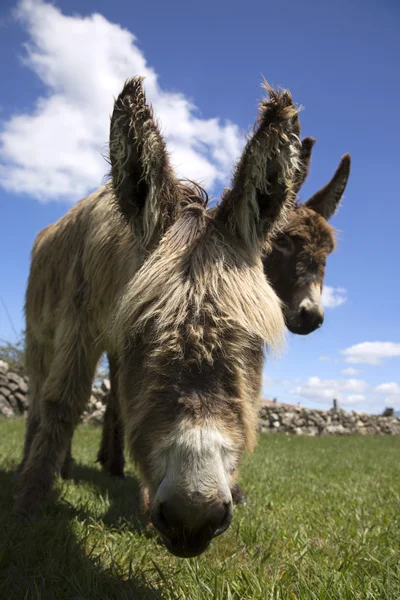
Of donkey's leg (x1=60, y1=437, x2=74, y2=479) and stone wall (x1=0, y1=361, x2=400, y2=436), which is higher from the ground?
stone wall (x1=0, y1=361, x2=400, y2=436)

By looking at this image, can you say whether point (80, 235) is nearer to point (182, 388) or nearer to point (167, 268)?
point (167, 268)

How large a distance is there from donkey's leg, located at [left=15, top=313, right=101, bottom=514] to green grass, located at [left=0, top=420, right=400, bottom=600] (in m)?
0.23

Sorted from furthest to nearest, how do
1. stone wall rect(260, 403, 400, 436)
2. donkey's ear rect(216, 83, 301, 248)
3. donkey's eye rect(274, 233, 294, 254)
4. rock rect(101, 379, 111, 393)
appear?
1. stone wall rect(260, 403, 400, 436)
2. rock rect(101, 379, 111, 393)
3. donkey's eye rect(274, 233, 294, 254)
4. donkey's ear rect(216, 83, 301, 248)

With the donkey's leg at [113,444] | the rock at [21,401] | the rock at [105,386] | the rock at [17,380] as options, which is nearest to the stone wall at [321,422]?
the rock at [105,386]

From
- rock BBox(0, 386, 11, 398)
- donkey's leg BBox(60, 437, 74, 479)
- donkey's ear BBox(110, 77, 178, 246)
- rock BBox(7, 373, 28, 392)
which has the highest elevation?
donkey's ear BBox(110, 77, 178, 246)

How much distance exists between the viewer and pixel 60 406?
3.30 m

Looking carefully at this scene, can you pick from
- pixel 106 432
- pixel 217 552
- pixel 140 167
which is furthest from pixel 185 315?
pixel 106 432

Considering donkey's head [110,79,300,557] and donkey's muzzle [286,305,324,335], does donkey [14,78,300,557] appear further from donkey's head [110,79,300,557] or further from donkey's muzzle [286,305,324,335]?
donkey's muzzle [286,305,324,335]

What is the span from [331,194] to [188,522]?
427 centimetres

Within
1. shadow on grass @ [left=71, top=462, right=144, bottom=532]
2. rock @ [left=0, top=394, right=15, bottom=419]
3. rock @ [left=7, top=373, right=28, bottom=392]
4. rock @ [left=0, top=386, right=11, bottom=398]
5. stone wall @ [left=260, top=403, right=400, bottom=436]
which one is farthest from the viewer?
stone wall @ [left=260, top=403, right=400, bottom=436]

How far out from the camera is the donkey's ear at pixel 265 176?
2.31 meters

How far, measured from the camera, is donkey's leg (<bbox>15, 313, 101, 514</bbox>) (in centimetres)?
315

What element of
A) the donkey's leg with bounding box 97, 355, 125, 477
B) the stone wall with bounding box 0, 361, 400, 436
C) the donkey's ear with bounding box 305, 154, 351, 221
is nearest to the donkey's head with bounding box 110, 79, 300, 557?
the donkey's ear with bounding box 305, 154, 351, 221

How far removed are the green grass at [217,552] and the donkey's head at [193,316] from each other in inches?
21.3
